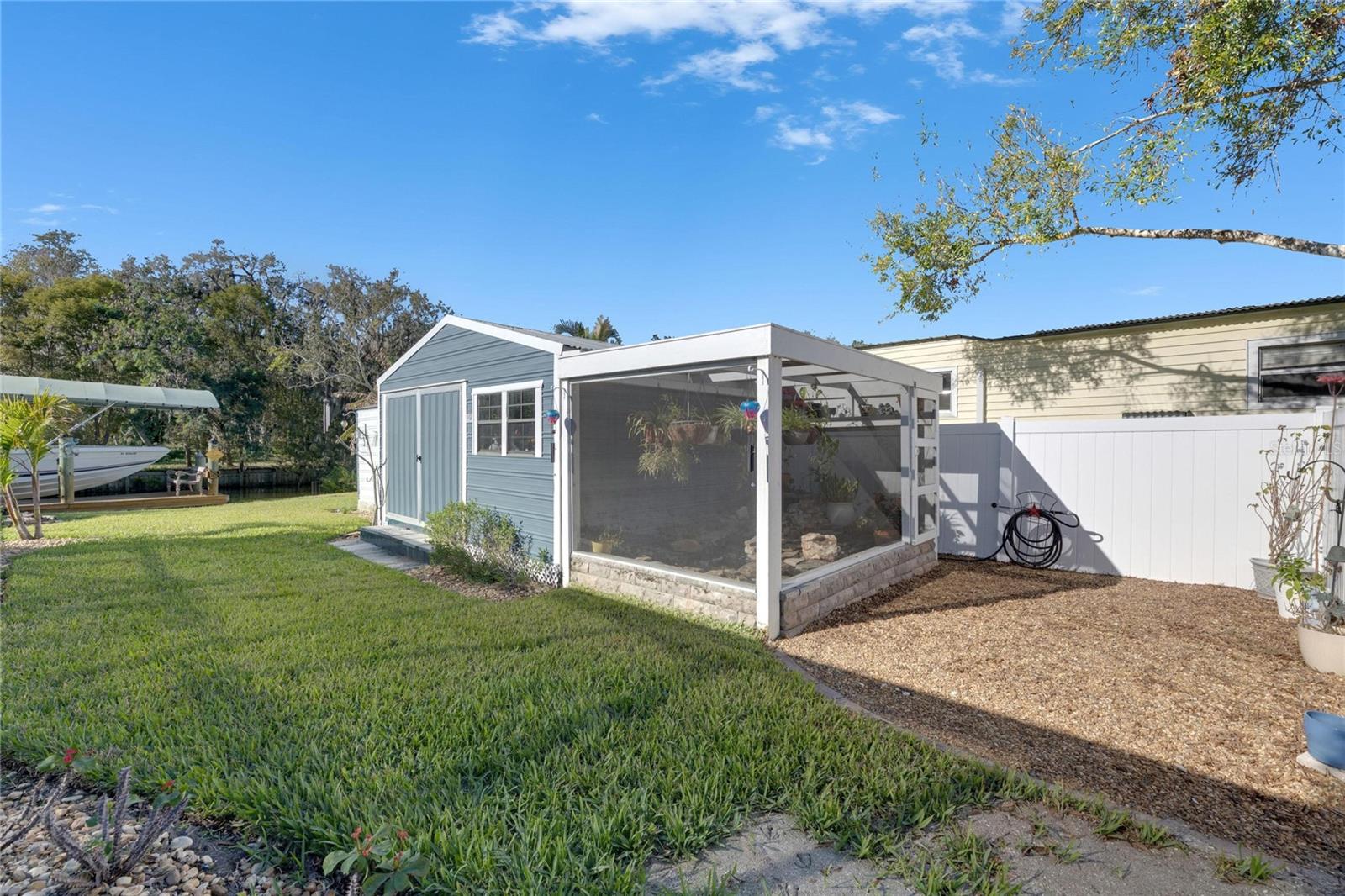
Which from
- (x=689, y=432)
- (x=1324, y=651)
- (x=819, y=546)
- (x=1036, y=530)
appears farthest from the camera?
(x=1036, y=530)

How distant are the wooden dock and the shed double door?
7.61 m

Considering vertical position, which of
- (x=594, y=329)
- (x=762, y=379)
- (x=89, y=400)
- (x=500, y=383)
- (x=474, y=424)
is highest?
(x=594, y=329)

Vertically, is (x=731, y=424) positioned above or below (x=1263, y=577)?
above

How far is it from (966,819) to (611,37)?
9.29 meters

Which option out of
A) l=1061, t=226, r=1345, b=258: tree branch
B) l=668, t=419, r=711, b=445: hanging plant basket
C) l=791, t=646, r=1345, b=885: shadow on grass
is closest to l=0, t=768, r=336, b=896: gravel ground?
l=791, t=646, r=1345, b=885: shadow on grass

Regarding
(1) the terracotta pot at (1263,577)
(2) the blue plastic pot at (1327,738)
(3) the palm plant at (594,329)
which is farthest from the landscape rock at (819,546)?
(3) the palm plant at (594,329)

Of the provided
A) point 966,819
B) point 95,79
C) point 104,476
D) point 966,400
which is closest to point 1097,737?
point 966,819

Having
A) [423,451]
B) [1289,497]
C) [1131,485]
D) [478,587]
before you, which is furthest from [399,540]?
[1289,497]

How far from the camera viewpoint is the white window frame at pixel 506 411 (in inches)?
278

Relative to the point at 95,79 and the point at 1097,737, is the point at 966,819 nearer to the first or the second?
the point at 1097,737

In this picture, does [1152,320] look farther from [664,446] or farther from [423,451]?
[423,451]

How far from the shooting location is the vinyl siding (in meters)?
6.97

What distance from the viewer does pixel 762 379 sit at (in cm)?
489

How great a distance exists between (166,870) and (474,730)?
1.21m
